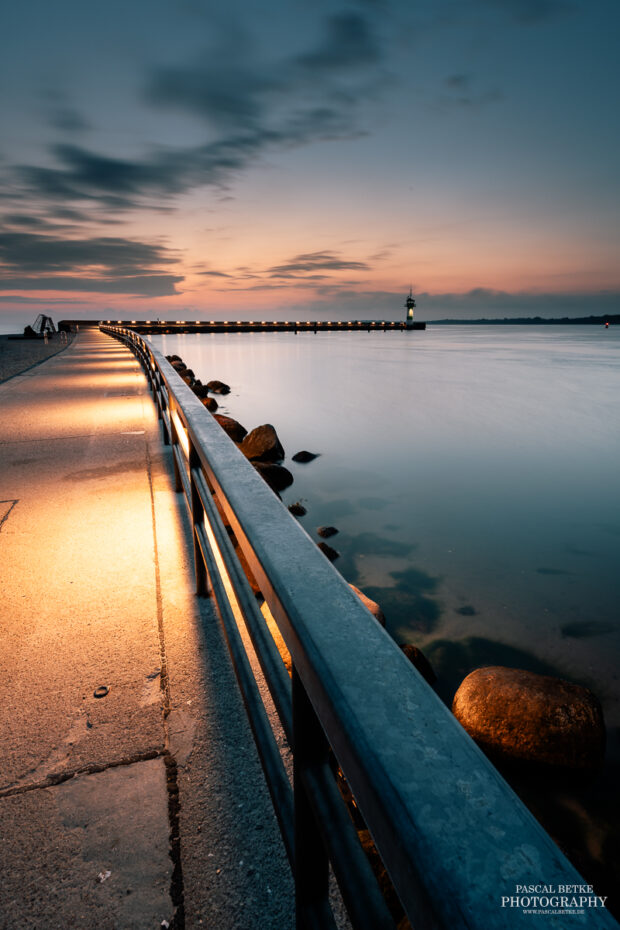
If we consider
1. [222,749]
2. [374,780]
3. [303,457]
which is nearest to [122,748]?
[222,749]

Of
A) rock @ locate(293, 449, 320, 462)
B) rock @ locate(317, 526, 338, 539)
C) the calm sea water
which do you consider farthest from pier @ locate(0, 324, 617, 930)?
rock @ locate(293, 449, 320, 462)

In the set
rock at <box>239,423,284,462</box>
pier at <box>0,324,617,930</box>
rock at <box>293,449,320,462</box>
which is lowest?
rock at <box>293,449,320,462</box>

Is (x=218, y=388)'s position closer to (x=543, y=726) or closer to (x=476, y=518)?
(x=476, y=518)

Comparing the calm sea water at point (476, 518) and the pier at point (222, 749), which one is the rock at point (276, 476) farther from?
the pier at point (222, 749)

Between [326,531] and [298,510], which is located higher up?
[298,510]

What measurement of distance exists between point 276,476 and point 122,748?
9321 millimetres

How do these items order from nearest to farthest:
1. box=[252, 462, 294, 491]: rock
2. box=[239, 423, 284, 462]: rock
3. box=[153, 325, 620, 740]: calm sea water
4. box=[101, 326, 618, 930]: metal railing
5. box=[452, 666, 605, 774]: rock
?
1. box=[101, 326, 618, 930]: metal railing
2. box=[452, 666, 605, 774]: rock
3. box=[153, 325, 620, 740]: calm sea water
4. box=[252, 462, 294, 491]: rock
5. box=[239, 423, 284, 462]: rock

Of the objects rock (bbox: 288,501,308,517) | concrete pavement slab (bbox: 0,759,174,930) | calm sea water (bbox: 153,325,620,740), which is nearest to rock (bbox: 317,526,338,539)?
calm sea water (bbox: 153,325,620,740)

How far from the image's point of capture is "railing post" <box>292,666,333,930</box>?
3.51 feet

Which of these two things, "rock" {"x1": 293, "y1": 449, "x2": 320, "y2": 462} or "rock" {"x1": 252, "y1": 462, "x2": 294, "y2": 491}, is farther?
"rock" {"x1": 293, "y1": 449, "x2": 320, "y2": 462}

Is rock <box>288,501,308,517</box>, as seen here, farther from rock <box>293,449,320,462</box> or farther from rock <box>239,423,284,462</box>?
rock <box>293,449,320,462</box>

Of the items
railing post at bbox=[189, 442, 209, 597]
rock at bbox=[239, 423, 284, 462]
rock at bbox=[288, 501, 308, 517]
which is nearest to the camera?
railing post at bbox=[189, 442, 209, 597]

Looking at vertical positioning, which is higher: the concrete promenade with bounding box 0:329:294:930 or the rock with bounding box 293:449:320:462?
the concrete promenade with bounding box 0:329:294:930

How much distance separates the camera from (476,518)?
36.7 feet
